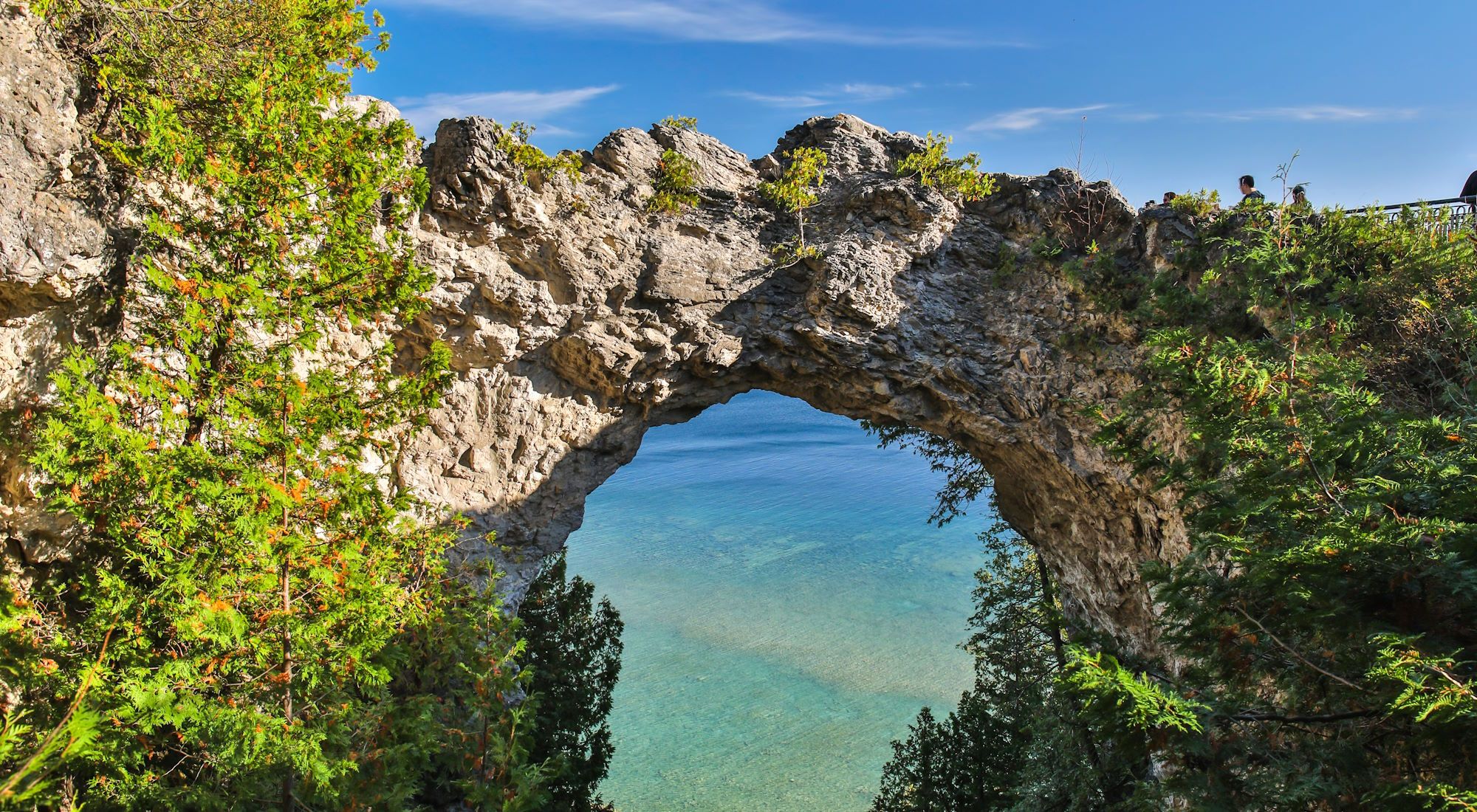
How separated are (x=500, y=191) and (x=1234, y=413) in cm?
869

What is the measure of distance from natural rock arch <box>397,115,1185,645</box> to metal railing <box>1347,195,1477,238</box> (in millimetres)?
2591

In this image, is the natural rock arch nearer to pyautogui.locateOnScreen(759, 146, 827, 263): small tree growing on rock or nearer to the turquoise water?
pyautogui.locateOnScreen(759, 146, 827, 263): small tree growing on rock

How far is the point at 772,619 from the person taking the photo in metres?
25.0

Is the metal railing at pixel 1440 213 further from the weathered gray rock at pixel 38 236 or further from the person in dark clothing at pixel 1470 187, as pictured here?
the weathered gray rock at pixel 38 236

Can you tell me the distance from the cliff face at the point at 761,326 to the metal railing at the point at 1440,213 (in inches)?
99.0

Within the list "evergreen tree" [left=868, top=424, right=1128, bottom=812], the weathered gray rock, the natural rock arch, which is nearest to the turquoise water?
"evergreen tree" [left=868, top=424, right=1128, bottom=812]

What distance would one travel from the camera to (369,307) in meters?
5.78

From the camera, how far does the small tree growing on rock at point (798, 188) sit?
11.7 metres

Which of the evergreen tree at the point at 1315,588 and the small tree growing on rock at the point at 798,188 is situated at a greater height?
the small tree growing on rock at the point at 798,188

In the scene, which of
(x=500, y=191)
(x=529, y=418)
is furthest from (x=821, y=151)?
(x=529, y=418)

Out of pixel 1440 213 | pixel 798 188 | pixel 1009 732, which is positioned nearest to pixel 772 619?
pixel 1009 732

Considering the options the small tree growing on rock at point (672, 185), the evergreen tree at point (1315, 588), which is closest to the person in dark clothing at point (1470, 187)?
the evergreen tree at point (1315, 588)

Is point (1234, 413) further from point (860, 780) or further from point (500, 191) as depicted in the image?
point (860, 780)

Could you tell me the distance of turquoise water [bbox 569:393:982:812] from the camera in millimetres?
18844
